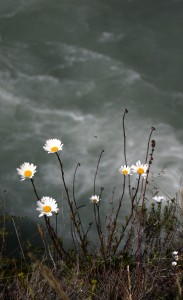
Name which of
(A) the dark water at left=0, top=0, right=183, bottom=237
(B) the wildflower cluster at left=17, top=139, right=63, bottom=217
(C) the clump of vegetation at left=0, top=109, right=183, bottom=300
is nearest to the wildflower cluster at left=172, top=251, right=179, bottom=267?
(C) the clump of vegetation at left=0, top=109, right=183, bottom=300

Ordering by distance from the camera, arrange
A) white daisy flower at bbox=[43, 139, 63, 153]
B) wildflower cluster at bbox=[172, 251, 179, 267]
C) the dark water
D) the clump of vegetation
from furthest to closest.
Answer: the dark water, wildflower cluster at bbox=[172, 251, 179, 267], white daisy flower at bbox=[43, 139, 63, 153], the clump of vegetation

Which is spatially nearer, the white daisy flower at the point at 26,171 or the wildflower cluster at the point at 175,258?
the white daisy flower at the point at 26,171

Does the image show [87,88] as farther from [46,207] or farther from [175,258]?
[46,207]

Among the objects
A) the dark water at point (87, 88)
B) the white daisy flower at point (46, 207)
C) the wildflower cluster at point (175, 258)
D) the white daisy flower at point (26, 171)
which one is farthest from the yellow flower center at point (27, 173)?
the dark water at point (87, 88)

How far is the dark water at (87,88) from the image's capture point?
6203 millimetres

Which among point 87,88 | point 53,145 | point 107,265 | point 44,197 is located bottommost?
point 107,265

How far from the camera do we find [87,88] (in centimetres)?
748

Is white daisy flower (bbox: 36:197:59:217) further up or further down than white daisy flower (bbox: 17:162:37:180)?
further down

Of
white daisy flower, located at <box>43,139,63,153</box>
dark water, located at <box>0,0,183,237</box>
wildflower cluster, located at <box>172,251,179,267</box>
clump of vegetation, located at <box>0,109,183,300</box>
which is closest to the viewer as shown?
clump of vegetation, located at <box>0,109,183,300</box>

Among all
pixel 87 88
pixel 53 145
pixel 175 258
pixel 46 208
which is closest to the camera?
pixel 46 208

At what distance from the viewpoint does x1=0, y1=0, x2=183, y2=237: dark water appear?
6.20m

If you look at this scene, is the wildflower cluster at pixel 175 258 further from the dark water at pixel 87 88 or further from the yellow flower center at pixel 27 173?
the dark water at pixel 87 88

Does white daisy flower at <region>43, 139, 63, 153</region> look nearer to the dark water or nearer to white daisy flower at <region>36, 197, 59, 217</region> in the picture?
white daisy flower at <region>36, 197, 59, 217</region>

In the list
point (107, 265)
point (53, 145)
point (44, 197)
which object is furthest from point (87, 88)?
point (44, 197)
